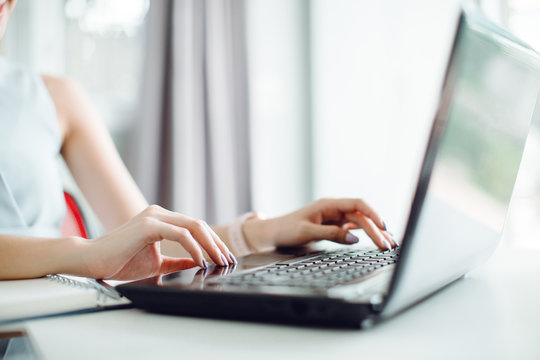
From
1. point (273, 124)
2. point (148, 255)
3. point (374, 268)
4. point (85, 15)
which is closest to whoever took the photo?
point (374, 268)

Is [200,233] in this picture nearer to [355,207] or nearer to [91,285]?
[91,285]

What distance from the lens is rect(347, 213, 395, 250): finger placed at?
2.46 ft

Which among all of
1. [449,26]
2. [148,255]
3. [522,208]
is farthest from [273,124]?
[148,255]

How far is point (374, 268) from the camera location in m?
0.50

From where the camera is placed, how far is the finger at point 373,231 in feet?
2.46

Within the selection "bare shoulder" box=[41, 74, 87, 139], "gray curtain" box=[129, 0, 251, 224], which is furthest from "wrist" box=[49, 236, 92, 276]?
"gray curtain" box=[129, 0, 251, 224]

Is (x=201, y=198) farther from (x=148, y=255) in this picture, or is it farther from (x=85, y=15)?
(x=148, y=255)

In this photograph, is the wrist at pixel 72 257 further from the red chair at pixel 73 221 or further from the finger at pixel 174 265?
the red chair at pixel 73 221

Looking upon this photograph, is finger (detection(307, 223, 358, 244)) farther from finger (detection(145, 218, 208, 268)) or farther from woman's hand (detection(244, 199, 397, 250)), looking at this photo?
finger (detection(145, 218, 208, 268))

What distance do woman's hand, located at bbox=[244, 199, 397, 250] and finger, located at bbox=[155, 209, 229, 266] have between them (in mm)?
258

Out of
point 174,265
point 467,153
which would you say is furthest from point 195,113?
point 467,153

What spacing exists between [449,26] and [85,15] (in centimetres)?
157

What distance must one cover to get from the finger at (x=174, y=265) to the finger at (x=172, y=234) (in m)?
0.10

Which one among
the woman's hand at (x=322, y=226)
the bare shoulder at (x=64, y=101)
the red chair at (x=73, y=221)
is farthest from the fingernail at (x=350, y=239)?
the bare shoulder at (x=64, y=101)
